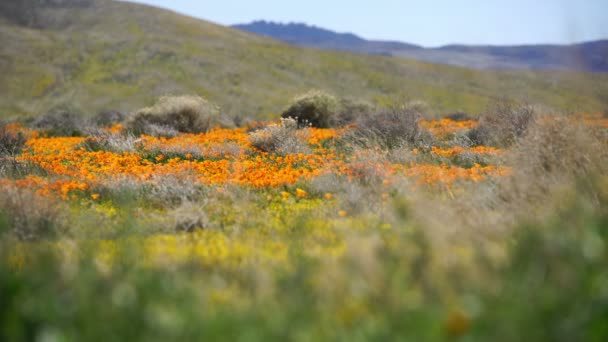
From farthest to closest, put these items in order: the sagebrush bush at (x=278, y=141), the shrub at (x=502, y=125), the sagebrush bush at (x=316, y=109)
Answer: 1. the sagebrush bush at (x=316, y=109)
2. the sagebrush bush at (x=278, y=141)
3. the shrub at (x=502, y=125)

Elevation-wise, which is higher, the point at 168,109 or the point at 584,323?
the point at 584,323

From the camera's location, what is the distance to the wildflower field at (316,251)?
2410 millimetres

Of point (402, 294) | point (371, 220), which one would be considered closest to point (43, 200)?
point (371, 220)

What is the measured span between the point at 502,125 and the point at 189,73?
125 feet

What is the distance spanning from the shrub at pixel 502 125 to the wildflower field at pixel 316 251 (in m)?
2.17

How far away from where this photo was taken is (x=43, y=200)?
530cm

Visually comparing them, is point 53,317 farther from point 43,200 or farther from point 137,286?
point 43,200

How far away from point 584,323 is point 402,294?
871 millimetres

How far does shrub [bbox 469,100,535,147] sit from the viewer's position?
31.3 feet

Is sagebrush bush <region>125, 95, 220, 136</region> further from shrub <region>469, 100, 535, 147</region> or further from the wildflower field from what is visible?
shrub <region>469, 100, 535, 147</region>

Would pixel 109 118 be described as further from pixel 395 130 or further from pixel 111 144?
pixel 395 130

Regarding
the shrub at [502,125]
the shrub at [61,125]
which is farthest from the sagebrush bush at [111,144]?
the shrub at [502,125]

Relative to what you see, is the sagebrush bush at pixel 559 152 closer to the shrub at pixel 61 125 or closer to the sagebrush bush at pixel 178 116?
the sagebrush bush at pixel 178 116

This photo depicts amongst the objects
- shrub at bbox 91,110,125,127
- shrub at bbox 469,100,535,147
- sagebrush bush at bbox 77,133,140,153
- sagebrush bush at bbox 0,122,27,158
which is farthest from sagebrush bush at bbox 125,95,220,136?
shrub at bbox 469,100,535,147
